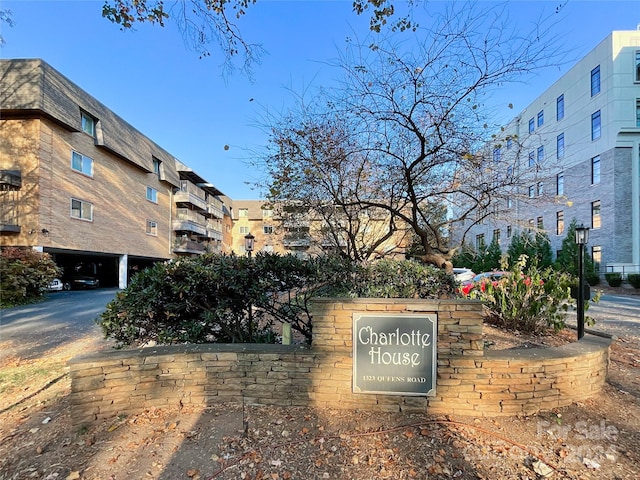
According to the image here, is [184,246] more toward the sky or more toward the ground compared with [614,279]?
more toward the sky

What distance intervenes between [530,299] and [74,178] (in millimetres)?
22349

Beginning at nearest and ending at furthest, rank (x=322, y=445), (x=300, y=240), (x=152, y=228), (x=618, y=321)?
1. (x=322, y=445)
2. (x=618, y=321)
3. (x=300, y=240)
4. (x=152, y=228)

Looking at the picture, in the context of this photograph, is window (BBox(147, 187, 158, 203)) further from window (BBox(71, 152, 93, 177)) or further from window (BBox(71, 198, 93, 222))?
window (BBox(71, 198, 93, 222))

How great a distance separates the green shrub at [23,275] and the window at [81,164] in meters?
6.38

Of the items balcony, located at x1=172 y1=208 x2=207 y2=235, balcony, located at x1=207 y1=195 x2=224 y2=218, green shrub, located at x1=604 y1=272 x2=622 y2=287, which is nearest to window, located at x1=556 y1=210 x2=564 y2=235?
green shrub, located at x1=604 y1=272 x2=622 y2=287

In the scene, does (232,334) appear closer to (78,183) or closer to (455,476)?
(455,476)

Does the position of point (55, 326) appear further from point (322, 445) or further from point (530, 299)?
point (530, 299)

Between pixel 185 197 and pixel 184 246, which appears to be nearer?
pixel 184 246

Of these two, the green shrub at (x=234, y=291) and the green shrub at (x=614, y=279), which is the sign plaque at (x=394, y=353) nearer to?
the green shrub at (x=234, y=291)

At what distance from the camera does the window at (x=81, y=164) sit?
18.5 meters

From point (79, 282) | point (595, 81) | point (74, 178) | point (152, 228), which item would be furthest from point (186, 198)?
point (595, 81)

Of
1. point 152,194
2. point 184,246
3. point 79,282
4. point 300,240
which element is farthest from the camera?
point 184,246

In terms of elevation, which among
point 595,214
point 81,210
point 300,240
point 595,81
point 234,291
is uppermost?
point 595,81

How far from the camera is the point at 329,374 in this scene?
10.9 ft
